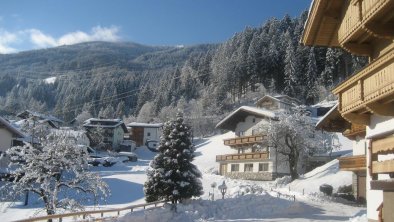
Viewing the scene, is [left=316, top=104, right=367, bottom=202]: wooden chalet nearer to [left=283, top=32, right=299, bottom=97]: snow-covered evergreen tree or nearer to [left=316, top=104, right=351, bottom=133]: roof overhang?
[left=316, top=104, right=351, bottom=133]: roof overhang

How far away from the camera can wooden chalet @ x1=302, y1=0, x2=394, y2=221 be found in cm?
1152

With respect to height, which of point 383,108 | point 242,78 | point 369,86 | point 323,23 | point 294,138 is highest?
point 242,78

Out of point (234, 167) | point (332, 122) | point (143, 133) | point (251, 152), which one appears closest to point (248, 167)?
point (251, 152)

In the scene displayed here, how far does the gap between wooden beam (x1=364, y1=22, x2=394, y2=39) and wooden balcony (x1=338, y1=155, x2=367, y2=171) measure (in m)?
16.6

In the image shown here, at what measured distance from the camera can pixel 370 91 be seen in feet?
44.1

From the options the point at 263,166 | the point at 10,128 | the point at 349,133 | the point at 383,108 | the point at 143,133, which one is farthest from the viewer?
the point at 143,133

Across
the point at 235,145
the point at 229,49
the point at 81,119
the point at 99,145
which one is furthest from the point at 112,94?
the point at 235,145

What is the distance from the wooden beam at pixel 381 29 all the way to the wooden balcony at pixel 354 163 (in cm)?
1656

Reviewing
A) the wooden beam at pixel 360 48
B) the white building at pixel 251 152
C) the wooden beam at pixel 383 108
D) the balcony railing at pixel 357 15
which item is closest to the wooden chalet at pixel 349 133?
the wooden beam at pixel 360 48

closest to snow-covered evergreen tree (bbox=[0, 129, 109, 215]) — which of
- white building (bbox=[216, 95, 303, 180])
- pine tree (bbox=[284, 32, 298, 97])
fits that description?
white building (bbox=[216, 95, 303, 180])

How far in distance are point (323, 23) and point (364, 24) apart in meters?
4.44

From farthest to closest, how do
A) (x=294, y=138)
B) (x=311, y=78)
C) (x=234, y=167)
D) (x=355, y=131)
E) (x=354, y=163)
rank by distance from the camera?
(x=311, y=78) < (x=234, y=167) < (x=294, y=138) < (x=355, y=131) < (x=354, y=163)

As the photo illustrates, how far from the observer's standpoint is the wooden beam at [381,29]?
44.5 ft

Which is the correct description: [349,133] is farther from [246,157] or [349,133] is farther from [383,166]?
[246,157]
